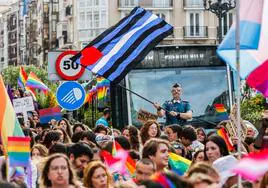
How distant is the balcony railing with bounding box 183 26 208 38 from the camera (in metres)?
76.2

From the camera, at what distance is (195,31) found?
7656 cm

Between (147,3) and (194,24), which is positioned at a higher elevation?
(147,3)

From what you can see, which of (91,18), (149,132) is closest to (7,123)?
(149,132)

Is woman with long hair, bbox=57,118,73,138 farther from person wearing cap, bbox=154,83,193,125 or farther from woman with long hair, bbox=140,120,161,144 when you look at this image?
woman with long hair, bbox=140,120,161,144

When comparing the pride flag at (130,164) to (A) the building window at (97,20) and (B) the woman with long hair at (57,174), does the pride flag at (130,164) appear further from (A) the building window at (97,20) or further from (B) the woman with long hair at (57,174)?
(A) the building window at (97,20)

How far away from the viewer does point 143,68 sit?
1964cm

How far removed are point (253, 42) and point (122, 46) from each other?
4482mm

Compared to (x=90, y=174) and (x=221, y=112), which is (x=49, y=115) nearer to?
(x=221, y=112)

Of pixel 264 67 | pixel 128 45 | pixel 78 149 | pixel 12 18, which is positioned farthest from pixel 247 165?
pixel 12 18

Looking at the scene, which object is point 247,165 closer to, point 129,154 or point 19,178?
point 19,178

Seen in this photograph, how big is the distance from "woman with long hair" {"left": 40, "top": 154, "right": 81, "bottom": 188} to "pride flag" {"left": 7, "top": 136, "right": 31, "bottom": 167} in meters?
0.20

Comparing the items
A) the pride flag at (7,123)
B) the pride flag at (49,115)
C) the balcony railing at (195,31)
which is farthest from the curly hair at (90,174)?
the balcony railing at (195,31)

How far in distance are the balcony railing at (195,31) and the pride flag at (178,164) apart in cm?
6421

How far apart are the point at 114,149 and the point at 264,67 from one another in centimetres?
261
